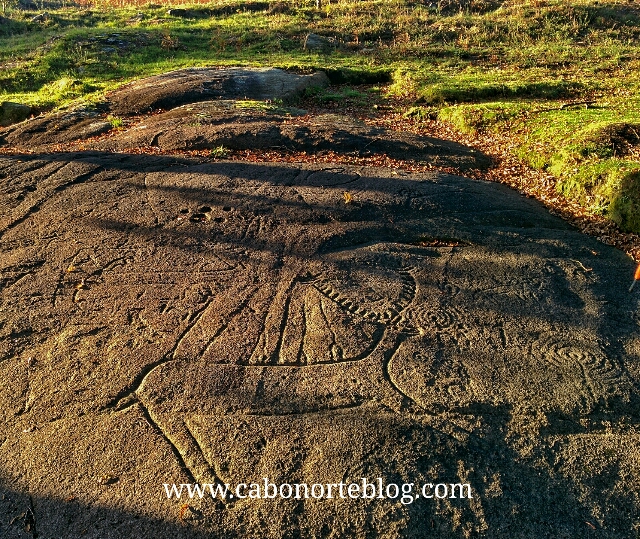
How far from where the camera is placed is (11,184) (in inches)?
278

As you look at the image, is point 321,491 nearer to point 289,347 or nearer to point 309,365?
point 309,365

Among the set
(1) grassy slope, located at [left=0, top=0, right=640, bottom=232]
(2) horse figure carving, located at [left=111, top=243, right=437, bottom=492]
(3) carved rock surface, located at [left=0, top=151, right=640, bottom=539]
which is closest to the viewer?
(3) carved rock surface, located at [left=0, top=151, right=640, bottom=539]

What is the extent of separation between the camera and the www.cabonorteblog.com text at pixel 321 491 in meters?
3.24

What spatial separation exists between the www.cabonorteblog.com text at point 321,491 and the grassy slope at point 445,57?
16.5 feet

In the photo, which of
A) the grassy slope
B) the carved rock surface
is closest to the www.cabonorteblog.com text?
the carved rock surface

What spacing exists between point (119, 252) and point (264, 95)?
8.36 metres

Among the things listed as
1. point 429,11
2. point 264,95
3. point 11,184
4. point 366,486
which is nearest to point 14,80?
point 264,95

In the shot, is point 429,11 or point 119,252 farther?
point 429,11

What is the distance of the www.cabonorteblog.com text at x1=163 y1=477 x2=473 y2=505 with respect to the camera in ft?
10.6

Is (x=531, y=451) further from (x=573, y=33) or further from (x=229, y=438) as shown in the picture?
(x=573, y=33)

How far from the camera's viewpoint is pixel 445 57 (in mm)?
16922

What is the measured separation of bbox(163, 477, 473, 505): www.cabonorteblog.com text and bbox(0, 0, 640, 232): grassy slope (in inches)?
198

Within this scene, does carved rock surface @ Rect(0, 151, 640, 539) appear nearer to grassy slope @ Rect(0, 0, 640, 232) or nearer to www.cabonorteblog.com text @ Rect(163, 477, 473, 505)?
www.cabonorteblog.com text @ Rect(163, 477, 473, 505)

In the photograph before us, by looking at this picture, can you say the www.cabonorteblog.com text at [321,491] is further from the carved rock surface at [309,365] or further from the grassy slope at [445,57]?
the grassy slope at [445,57]
